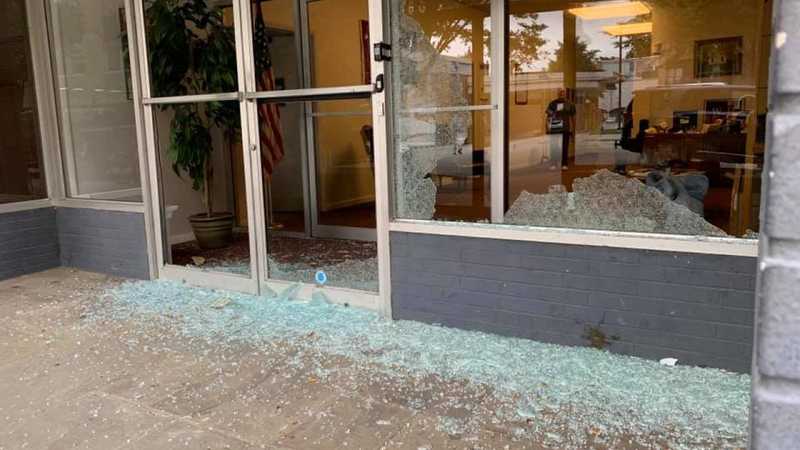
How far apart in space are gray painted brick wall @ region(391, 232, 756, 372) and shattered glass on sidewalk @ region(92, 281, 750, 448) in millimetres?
90

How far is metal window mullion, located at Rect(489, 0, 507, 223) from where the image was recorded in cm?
456

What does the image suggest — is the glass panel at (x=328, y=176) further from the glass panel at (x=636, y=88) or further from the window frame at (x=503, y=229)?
the window frame at (x=503, y=229)

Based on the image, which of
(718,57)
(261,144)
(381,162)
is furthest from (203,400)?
(718,57)

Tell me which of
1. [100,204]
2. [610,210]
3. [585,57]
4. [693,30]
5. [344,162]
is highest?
[693,30]

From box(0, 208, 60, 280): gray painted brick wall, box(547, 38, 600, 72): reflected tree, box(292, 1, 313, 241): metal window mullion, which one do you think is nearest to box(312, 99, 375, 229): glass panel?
box(292, 1, 313, 241): metal window mullion

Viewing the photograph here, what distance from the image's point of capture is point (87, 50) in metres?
5.59

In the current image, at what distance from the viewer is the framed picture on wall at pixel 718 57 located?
753 cm

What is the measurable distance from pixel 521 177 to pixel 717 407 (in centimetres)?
306

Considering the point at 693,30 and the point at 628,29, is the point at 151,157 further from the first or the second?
the point at 693,30

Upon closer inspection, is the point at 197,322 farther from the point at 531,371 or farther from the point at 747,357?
the point at 747,357

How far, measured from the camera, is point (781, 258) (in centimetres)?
93

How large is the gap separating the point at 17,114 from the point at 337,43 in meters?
2.92

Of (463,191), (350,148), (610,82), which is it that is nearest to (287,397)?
(463,191)

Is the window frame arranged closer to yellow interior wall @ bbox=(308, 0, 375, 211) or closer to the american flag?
the american flag
